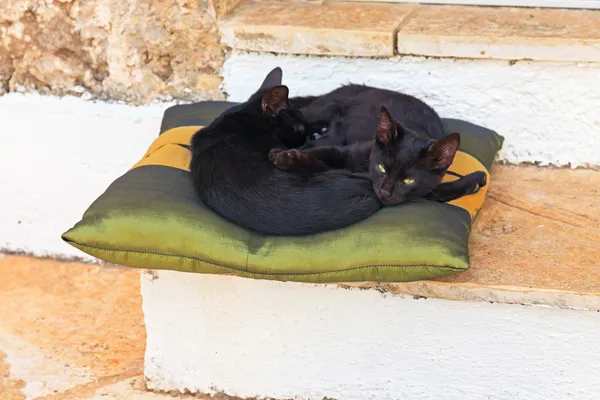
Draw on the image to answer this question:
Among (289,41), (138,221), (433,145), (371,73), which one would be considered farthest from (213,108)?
(433,145)

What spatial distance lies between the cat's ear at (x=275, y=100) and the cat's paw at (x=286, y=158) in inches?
7.9

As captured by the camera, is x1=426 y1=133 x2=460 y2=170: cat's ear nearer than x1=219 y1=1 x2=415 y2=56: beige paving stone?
Yes

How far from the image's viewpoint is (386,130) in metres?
2.00

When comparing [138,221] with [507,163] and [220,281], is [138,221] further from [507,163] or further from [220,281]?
[507,163]

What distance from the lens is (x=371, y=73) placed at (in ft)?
8.48

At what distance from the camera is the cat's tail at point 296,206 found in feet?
6.27

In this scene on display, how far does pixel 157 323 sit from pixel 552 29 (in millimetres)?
1523

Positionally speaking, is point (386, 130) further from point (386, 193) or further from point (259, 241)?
point (259, 241)

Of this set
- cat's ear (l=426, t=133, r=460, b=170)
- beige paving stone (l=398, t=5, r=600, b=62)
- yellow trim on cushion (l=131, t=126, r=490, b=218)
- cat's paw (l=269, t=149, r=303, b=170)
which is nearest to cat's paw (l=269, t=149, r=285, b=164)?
cat's paw (l=269, t=149, r=303, b=170)

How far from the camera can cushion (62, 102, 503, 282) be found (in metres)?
1.83

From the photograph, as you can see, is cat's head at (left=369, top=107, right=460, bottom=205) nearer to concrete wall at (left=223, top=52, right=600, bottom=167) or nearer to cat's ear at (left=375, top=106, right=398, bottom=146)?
cat's ear at (left=375, top=106, right=398, bottom=146)

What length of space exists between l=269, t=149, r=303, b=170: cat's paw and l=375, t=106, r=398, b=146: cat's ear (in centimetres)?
21

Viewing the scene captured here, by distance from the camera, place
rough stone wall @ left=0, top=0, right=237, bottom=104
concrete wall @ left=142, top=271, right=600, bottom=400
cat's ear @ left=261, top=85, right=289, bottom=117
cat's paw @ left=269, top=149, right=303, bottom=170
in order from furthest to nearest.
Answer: rough stone wall @ left=0, top=0, right=237, bottom=104 → cat's ear @ left=261, top=85, right=289, bottom=117 → cat's paw @ left=269, top=149, right=303, bottom=170 → concrete wall @ left=142, top=271, right=600, bottom=400

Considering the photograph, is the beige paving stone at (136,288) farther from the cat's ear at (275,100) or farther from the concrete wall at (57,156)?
the cat's ear at (275,100)
